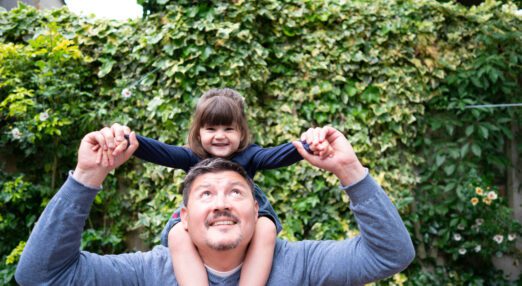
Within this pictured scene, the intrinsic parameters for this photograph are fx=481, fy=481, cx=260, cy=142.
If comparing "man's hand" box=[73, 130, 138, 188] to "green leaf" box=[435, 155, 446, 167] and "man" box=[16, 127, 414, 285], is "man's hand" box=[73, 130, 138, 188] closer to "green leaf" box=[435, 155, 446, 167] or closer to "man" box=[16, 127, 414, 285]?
"man" box=[16, 127, 414, 285]

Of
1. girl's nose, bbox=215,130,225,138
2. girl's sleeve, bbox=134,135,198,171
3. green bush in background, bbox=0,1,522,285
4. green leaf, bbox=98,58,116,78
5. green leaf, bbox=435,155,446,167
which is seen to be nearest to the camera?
girl's sleeve, bbox=134,135,198,171

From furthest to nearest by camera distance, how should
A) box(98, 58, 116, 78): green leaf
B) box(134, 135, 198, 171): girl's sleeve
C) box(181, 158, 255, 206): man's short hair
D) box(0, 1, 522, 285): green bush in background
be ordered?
1. box(98, 58, 116, 78): green leaf
2. box(0, 1, 522, 285): green bush in background
3. box(134, 135, 198, 171): girl's sleeve
4. box(181, 158, 255, 206): man's short hair

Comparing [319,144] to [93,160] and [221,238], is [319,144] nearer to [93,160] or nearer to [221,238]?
[221,238]

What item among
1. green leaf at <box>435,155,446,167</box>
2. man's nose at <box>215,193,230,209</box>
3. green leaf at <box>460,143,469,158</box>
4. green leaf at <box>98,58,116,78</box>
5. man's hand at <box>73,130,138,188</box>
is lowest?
green leaf at <box>435,155,446,167</box>

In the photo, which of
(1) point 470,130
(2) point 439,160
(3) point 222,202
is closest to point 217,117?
(3) point 222,202

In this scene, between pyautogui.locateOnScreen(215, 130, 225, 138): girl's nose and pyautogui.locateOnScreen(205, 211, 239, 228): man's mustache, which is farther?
pyautogui.locateOnScreen(215, 130, 225, 138): girl's nose

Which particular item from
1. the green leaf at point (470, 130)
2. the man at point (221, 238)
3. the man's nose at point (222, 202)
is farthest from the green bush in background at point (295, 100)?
the man's nose at point (222, 202)

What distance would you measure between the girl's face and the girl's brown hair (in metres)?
0.02

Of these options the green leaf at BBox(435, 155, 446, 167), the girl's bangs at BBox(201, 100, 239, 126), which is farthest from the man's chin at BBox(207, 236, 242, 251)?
the green leaf at BBox(435, 155, 446, 167)

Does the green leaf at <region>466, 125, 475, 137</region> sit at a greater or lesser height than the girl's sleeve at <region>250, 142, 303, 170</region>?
lesser

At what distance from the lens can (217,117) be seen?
224 centimetres

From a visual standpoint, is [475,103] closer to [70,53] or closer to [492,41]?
[492,41]

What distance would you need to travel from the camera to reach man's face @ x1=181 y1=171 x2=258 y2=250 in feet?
4.84

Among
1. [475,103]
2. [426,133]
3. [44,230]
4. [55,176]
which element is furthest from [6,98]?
[475,103]
